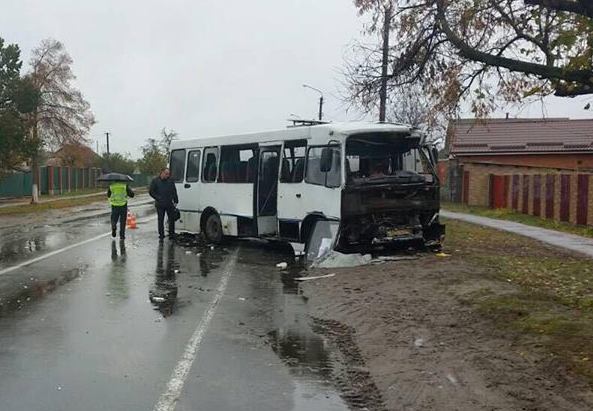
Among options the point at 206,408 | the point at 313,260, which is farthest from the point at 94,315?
the point at 313,260

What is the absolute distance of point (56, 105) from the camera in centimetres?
4675

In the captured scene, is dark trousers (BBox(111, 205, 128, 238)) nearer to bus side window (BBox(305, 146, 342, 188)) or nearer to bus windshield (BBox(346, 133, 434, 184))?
bus side window (BBox(305, 146, 342, 188))

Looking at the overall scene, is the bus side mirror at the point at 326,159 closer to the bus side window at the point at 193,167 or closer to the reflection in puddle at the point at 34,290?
the reflection in puddle at the point at 34,290

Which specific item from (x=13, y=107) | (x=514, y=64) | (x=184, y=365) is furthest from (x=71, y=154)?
(x=184, y=365)

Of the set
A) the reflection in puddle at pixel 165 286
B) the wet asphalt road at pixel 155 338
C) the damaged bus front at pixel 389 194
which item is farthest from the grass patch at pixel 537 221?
the reflection in puddle at pixel 165 286

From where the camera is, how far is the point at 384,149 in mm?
12680

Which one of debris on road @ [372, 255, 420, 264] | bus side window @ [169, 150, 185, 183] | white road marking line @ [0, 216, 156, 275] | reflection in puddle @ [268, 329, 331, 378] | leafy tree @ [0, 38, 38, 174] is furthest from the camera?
leafy tree @ [0, 38, 38, 174]

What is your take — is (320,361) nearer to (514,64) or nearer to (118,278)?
(514,64)

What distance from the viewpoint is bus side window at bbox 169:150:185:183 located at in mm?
17609

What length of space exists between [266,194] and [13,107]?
24.5 metres

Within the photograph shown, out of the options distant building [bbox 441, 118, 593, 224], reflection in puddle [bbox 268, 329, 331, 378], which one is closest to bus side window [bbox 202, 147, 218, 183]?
reflection in puddle [bbox 268, 329, 331, 378]

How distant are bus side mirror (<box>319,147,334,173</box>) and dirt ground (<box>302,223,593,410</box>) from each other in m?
2.03

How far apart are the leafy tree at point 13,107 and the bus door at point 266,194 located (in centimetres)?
2070

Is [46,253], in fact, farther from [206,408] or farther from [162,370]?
[206,408]
